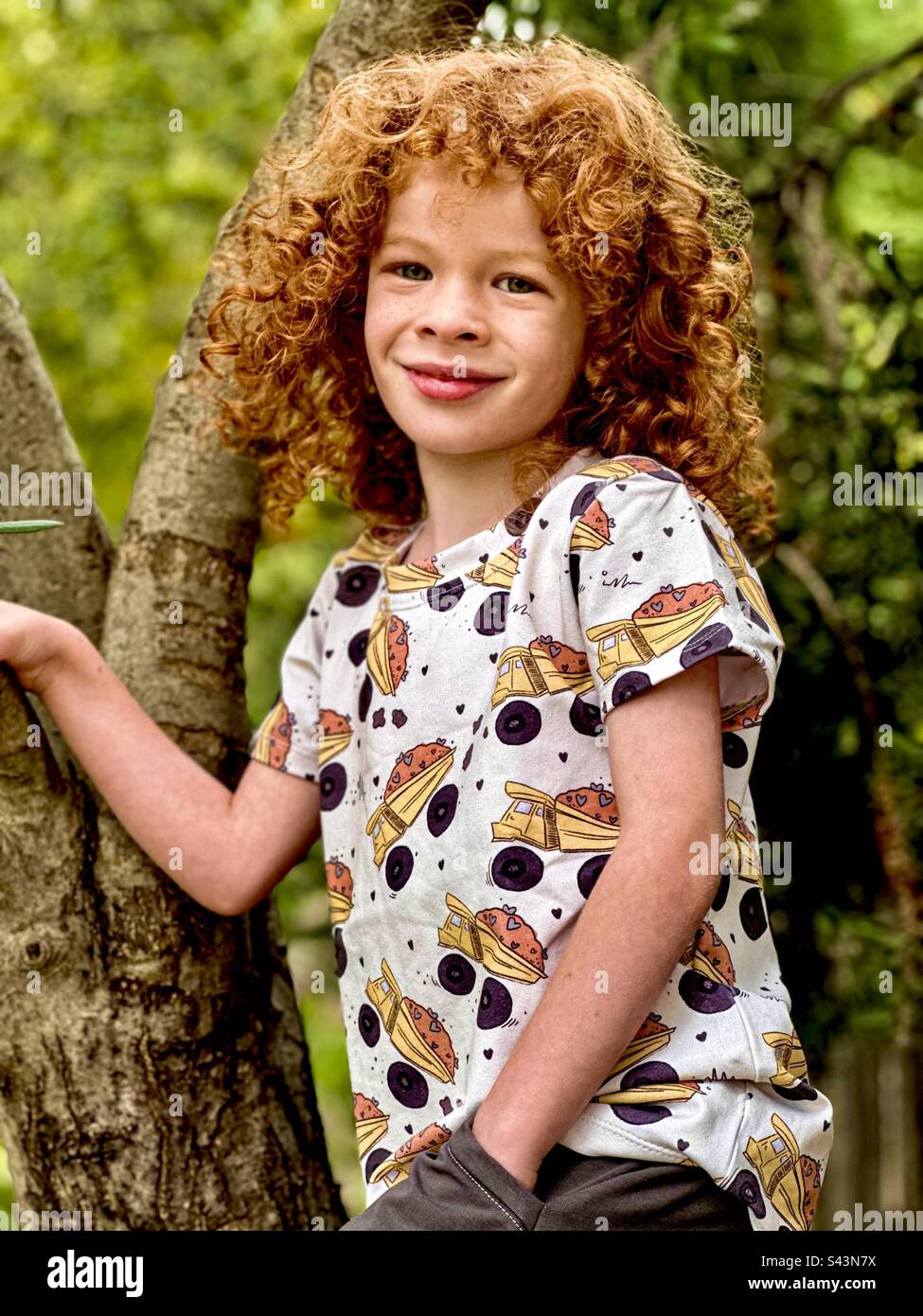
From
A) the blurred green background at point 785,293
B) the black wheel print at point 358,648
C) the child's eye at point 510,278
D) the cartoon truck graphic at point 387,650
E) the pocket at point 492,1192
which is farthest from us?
the blurred green background at point 785,293

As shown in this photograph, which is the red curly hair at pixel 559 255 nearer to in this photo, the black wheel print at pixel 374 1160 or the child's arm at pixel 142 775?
the child's arm at pixel 142 775

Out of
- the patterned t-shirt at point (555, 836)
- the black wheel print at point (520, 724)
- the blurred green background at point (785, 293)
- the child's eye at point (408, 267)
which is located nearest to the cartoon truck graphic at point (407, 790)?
the patterned t-shirt at point (555, 836)

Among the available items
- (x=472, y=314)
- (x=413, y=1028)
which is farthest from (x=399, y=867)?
(x=472, y=314)

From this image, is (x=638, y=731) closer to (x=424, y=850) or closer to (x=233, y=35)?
(x=424, y=850)

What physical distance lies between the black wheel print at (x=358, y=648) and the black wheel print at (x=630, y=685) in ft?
1.61

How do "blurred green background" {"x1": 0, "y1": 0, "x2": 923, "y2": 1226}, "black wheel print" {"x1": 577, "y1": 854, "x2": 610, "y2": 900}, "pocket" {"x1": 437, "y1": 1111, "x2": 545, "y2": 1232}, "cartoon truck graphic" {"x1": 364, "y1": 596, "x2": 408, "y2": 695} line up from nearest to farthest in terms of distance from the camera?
"pocket" {"x1": 437, "y1": 1111, "x2": 545, "y2": 1232}
"black wheel print" {"x1": 577, "y1": 854, "x2": 610, "y2": 900}
"cartoon truck graphic" {"x1": 364, "y1": 596, "x2": 408, "y2": 695}
"blurred green background" {"x1": 0, "y1": 0, "x2": 923, "y2": 1226}

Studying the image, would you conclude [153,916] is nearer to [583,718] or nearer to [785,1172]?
[583,718]

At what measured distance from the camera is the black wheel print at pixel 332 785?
197 cm

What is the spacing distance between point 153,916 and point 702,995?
0.73m

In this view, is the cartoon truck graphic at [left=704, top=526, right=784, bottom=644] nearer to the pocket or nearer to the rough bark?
the pocket

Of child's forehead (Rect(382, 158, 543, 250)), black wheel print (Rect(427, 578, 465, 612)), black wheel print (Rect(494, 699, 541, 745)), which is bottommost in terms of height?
black wheel print (Rect(494, 699, 541, 745))

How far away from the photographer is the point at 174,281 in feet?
16.4

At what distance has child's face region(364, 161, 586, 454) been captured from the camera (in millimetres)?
1748

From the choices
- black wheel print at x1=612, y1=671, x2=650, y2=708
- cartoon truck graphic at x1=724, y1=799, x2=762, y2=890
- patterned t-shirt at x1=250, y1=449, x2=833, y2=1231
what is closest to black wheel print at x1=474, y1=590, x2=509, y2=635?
patterned t-shirt at x1=250, y1=449, x2=833, y2=1231
